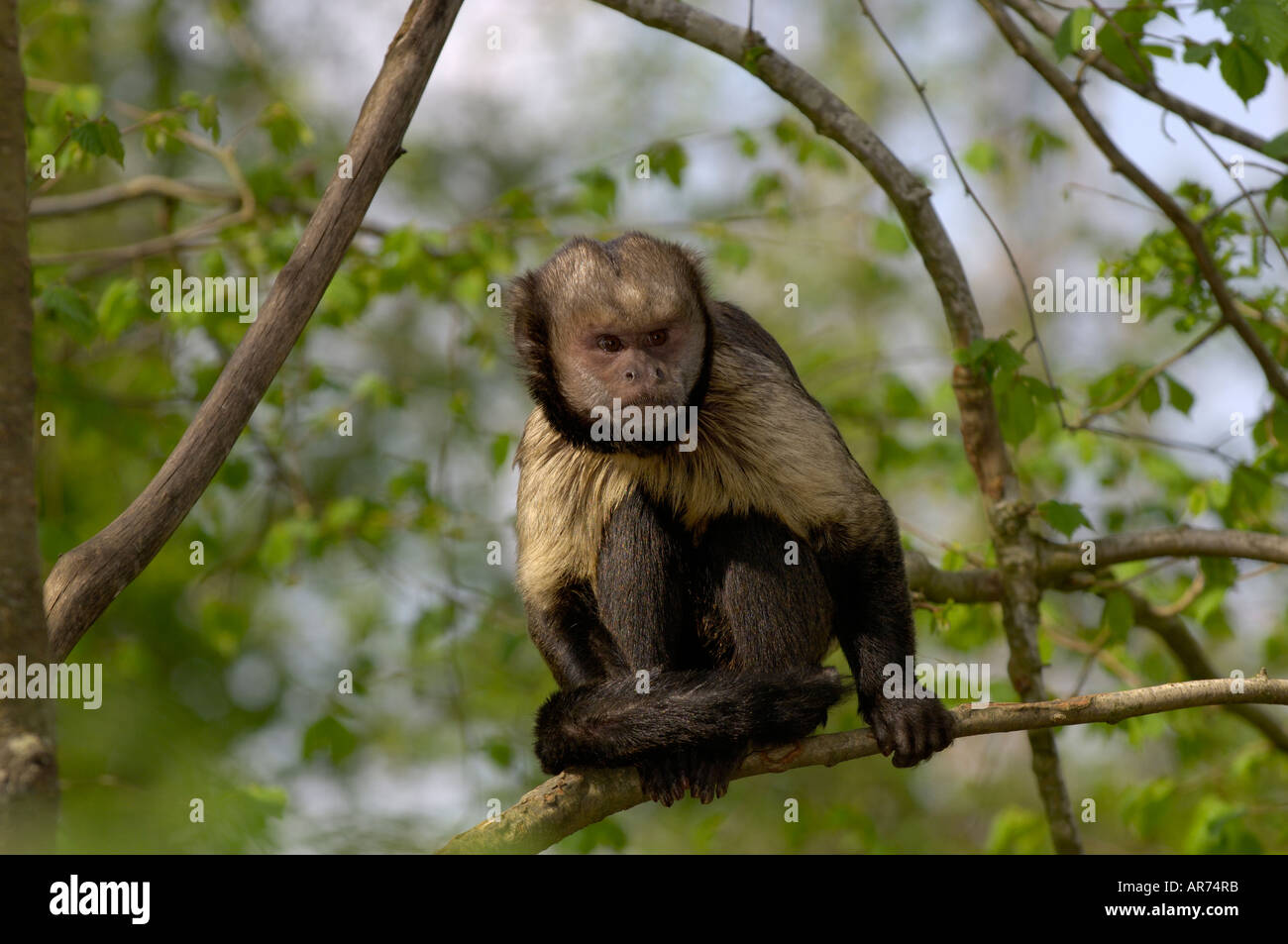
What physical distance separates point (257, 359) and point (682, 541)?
244 centimetres

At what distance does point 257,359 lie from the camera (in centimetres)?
478

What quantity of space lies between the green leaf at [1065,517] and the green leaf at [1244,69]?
7.26 feet

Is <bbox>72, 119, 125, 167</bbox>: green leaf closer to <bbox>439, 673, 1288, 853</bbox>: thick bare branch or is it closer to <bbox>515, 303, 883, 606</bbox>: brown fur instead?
<bbox>515, 303, 883, 606</bbox>: brown fur

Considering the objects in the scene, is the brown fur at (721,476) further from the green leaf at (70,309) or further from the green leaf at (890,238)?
the green leaf at (890,238)

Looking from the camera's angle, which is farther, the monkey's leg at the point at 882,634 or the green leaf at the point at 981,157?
the green leaf at the point at 981,157

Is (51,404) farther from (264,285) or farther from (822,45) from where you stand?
(822,45)

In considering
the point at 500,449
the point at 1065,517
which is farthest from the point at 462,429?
the point at 1065,517

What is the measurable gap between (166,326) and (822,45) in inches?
758

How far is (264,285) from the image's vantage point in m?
9.95

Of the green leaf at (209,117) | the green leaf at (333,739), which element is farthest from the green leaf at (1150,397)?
the green leaf at (333,739)

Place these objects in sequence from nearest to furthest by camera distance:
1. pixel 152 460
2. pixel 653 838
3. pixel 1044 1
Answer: pixel 1044 1, pixel 152 460, pixel 653 838

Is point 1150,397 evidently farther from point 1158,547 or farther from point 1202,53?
point 1202,53

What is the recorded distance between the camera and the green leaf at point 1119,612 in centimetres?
736
